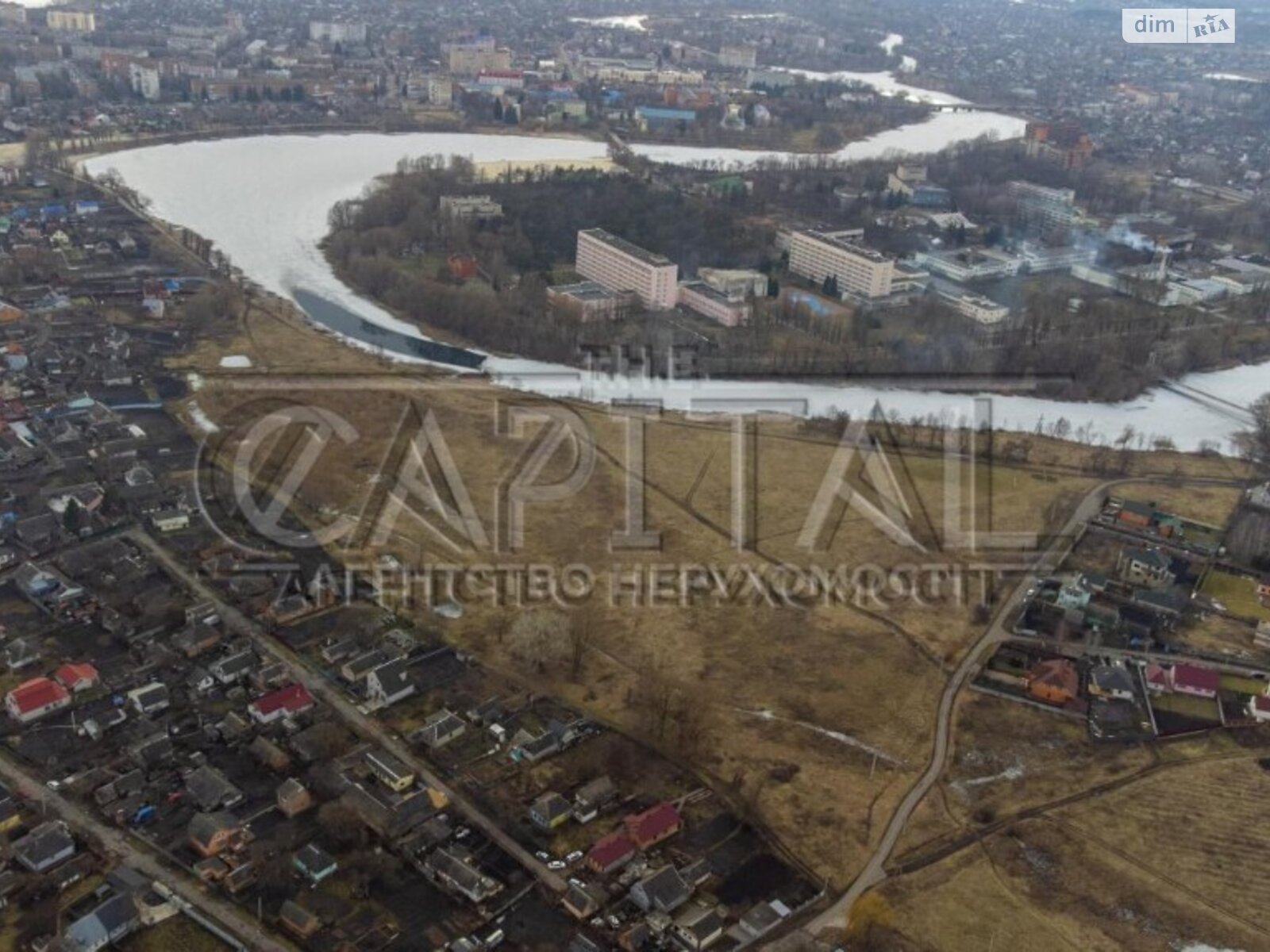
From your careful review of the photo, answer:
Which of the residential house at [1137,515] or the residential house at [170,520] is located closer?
the residential house at [170,520]

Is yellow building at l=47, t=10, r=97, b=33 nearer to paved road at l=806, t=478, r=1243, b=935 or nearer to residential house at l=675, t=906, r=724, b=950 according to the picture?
paved road at l=806, t=478, r=1243, b=935

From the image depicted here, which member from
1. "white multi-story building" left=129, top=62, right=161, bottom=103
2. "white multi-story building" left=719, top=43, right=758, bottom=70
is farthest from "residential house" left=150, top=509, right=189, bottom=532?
"white multi-story building" left=719, top=43, right=758, bottom=70

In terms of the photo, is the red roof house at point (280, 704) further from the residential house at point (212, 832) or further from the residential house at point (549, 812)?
the residential house at point (549, 812)

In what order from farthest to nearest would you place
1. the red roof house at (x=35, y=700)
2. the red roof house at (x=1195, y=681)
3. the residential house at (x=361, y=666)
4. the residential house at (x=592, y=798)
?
the red roof house at (x=1195, y=681) → the residential house at (x=361, y=666) → the red roof house at (x=35, y=700) → the residential house at (x=592, y=798)

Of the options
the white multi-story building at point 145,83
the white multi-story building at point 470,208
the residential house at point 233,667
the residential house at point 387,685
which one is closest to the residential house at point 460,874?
the residential house at point 387,685

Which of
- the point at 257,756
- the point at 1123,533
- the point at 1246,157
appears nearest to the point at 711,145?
the point at 1246,157
